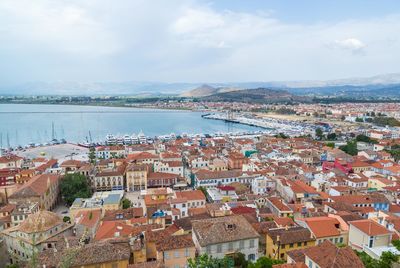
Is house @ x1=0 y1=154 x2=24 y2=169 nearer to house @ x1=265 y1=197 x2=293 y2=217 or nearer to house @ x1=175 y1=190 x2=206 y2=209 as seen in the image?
house @ x1=175 y1=190 x2=206 y2=209

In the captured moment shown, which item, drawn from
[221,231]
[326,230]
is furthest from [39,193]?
[326,230]

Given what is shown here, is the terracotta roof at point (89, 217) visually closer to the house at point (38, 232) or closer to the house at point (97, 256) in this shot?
the house at point (38, 232)

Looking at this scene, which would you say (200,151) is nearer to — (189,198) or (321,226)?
(189,198)

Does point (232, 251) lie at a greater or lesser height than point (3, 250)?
greater

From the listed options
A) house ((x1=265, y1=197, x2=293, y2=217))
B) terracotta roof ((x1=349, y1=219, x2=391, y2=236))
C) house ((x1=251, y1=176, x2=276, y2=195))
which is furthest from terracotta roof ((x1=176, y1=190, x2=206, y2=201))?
terracotta roof ((x1=349, y1=219, x2=391, y2=236))

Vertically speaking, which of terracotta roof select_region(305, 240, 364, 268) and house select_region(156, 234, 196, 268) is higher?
terracotta roof select_region(305, 240, 364, 268)

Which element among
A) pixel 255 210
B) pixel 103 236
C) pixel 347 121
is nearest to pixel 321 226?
pixel 255 210
